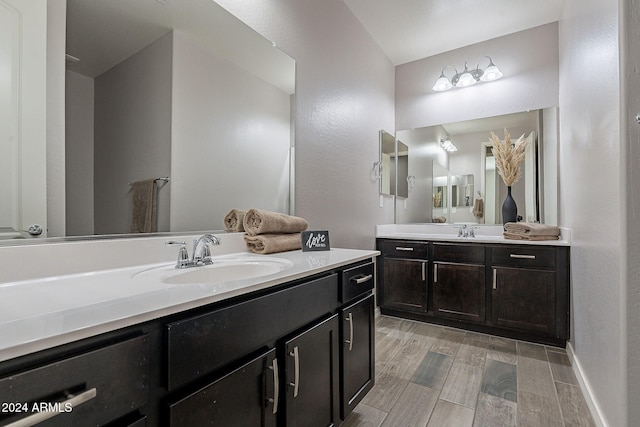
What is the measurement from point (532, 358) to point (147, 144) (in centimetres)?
266

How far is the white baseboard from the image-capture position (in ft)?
4.50

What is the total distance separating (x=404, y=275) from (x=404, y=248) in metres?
0.25

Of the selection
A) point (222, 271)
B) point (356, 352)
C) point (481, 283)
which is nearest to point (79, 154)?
point (222, 271)

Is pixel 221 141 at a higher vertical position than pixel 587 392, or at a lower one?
higher

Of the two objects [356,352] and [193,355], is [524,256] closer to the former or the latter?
[356,352]

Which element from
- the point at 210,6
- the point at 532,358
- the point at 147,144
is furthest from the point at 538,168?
the point at 147,144

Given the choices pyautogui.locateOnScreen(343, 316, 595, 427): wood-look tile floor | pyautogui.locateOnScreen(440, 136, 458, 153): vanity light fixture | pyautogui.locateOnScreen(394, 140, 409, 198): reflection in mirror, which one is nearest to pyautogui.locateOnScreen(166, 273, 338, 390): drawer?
pyautogui.locateOnScreen(343, 316, 595, 427): wood-look tile floor

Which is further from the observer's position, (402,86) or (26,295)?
(402,86)

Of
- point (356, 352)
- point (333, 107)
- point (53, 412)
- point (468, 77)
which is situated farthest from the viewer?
point (468, 77)

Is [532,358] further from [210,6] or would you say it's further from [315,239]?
[210,6]

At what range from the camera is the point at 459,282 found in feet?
8.31

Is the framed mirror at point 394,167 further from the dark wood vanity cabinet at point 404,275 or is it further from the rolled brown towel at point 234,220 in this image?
the rolled brown towel at point 234,220

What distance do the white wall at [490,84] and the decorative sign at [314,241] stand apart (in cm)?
220

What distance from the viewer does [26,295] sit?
0.71 meters
